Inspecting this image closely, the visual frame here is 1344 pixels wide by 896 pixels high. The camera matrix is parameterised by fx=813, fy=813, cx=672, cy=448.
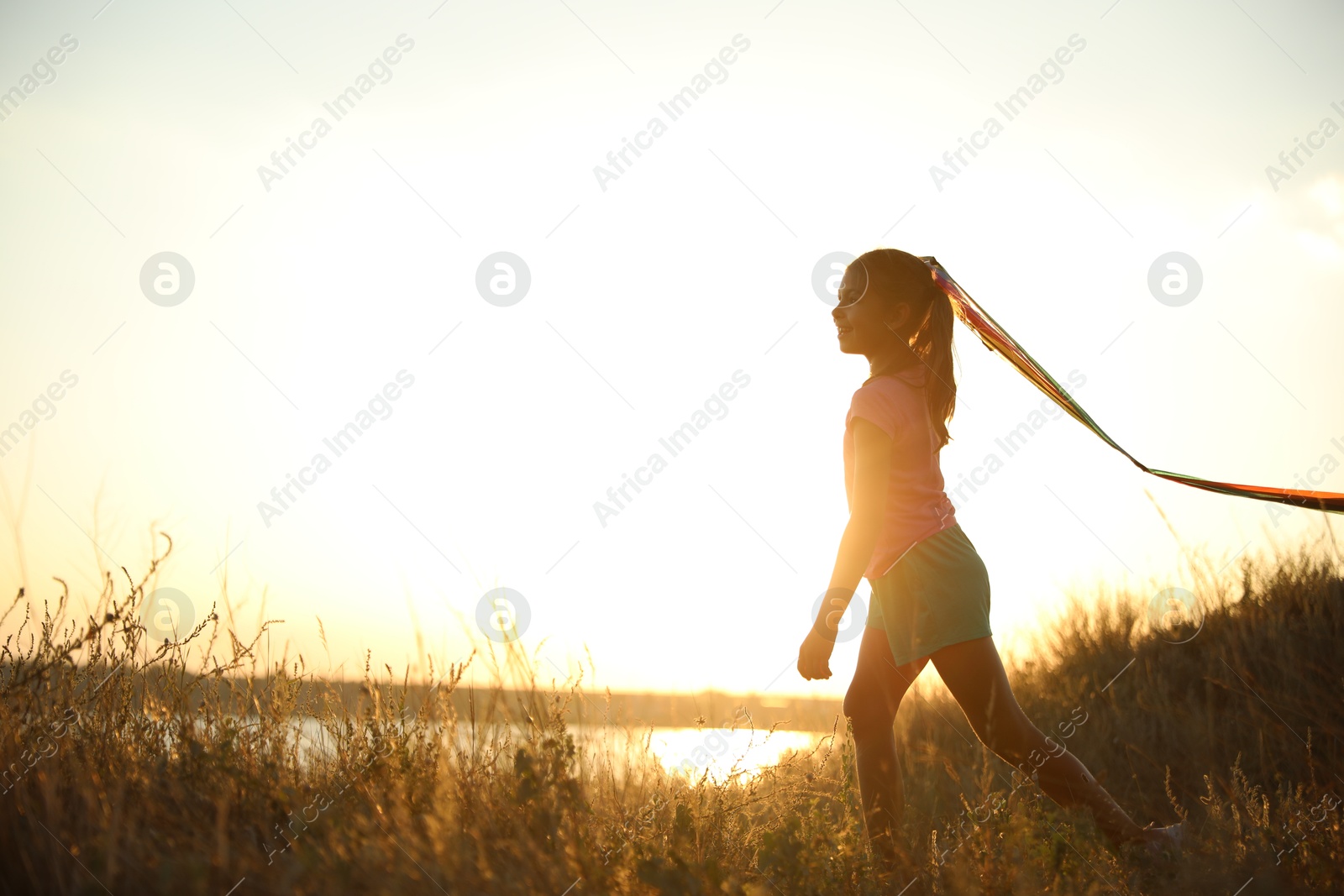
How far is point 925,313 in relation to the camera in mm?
2912

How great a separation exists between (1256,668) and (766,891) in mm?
4066

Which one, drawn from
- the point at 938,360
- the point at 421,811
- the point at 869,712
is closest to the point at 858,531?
the point at 869,712

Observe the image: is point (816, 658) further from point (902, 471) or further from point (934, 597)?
point (902, 471)

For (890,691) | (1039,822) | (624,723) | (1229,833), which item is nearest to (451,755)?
(624,723)

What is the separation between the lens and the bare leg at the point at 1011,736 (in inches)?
97.8

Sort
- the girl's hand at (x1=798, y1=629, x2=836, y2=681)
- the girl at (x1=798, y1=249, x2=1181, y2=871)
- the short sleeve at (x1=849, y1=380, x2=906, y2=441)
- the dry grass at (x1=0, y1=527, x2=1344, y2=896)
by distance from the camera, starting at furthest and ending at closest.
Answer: the short sleeve at (x1=849, y1=380, x2=906, y2=441) < the girl at (x1=798, y1=249, x2=1181, y2=871) < the girl's hand at (x1=798, y1=629, x2=836, y2=681) < the dry grass at (x1=0, y1=527, x2=1344, y2=896)

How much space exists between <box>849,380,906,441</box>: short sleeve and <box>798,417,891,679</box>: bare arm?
23 mm

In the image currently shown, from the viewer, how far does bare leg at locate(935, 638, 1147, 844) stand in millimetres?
2484

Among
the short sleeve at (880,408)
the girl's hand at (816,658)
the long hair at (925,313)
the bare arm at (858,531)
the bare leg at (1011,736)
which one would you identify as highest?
the long hair at (925,313)

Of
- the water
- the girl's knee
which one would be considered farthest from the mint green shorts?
the water

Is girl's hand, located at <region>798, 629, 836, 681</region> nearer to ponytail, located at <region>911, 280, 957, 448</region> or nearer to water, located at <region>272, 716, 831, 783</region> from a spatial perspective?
water, located at <region>272, 716, 831, 783</region>

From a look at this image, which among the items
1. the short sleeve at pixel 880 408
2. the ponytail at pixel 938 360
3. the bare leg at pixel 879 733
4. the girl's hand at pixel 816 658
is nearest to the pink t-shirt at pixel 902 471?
the short sleeve at pixel 880 408

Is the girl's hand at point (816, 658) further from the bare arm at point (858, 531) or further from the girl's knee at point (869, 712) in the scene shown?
the girl's knee at point (869, 712)

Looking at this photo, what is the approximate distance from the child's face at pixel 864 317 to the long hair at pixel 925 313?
0.02 m
